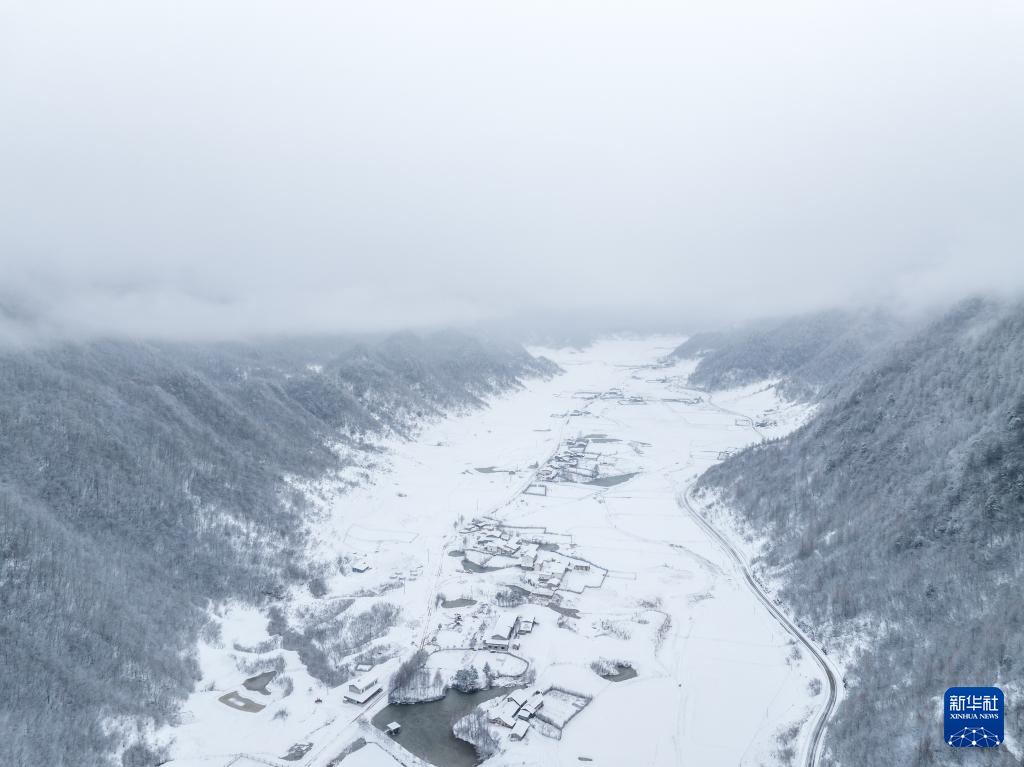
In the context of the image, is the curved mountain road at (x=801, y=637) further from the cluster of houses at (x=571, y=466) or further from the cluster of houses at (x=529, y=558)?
Answer: the cluster of houses at (x=571, y=466)

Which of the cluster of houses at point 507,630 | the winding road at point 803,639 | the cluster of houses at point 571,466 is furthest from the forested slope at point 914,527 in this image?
the cluster of houses at point 571,466

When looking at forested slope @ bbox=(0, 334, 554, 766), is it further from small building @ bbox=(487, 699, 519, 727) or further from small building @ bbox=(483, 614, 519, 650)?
small building @ bbox=(483, 614, 519, 650)

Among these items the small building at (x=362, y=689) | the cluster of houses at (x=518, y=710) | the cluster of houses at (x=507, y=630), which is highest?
the small building at (x=362, y=689)

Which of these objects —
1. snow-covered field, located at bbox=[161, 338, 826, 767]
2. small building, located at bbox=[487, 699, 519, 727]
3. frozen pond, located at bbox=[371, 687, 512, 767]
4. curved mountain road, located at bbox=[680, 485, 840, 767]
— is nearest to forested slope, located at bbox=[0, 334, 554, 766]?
snow-covered field, located at bbox=[161, 338, 826, 767]

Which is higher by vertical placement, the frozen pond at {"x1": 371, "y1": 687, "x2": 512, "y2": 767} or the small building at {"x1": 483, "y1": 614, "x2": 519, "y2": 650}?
the frozen pond at {"x1": 371, "y1": 687, "x2": 512, "y2": 767}

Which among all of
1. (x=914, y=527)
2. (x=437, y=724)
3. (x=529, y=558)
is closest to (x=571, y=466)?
(x=529, y=558)

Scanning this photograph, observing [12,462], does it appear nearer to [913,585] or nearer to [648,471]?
[913,585]
